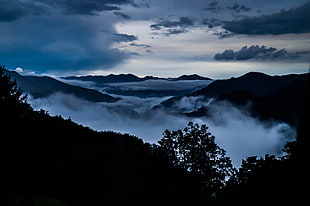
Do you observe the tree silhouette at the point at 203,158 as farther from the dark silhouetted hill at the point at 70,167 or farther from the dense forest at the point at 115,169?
the dark silhouetted hill at the point at 70,167

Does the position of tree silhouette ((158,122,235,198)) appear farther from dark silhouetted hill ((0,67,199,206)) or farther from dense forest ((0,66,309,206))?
dark silhouetted hill ((0,67,199,206))

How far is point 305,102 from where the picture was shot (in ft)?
20.8

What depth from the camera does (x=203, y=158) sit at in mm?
32281

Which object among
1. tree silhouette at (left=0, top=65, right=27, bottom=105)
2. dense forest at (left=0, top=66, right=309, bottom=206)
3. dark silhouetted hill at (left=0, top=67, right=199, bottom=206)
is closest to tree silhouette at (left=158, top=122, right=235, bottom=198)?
dense forest at (left=0, top=66, right=309, bottom=206)

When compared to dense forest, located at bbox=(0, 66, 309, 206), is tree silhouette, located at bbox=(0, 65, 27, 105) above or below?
above

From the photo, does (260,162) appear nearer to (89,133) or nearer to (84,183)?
(84,183)

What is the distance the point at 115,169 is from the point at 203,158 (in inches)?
636

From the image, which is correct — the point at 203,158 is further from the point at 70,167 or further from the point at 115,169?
the point at 70,167

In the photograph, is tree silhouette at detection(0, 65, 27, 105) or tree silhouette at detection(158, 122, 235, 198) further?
tree silhouette at detection(158, 122, 235, 198)

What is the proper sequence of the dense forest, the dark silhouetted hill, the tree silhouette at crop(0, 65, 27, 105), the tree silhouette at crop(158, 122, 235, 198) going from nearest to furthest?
the dense forest < the dark silhouetted hill < the tree silhouette at crop(0, 65, 27, 105) < the tree silhouette at crop(158, 122, 235, 198)

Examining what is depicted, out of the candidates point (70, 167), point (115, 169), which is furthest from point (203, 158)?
point (70, 167)

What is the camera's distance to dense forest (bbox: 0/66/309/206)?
2480 cm

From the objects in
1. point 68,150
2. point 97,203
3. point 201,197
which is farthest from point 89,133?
point 201,197

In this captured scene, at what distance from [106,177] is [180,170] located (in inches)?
506
